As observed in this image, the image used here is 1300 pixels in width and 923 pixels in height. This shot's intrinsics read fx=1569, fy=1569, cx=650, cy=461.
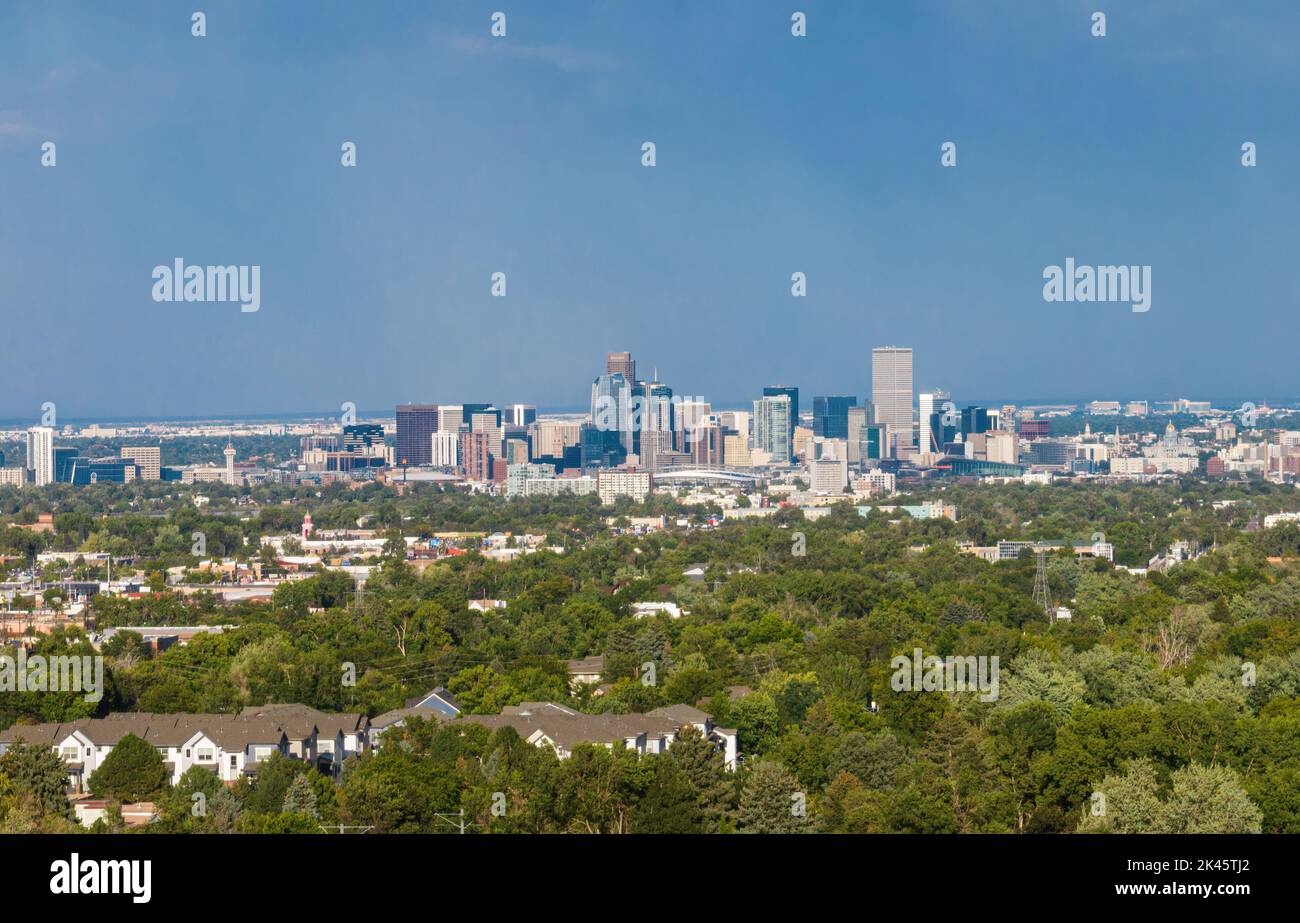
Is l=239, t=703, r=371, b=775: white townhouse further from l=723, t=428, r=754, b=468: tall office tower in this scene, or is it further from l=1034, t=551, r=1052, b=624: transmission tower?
l=723, t=428, r=754, b=468: tall office tower

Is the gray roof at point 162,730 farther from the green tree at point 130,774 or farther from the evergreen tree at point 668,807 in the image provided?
the evergreen tree at point 668,807

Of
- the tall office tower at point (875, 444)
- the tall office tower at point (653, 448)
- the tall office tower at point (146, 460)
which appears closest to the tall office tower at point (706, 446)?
the tall office tower at point (653, 448)

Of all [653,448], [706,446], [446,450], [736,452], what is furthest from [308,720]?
[446,450]

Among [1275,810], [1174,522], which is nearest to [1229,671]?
[1275,810]

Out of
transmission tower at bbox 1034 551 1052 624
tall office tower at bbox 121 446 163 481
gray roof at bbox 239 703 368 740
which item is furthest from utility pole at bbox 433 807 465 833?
tall office tower at bbox 121 446 163 481

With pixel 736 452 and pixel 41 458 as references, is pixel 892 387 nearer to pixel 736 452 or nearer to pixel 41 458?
pixel 736 452
